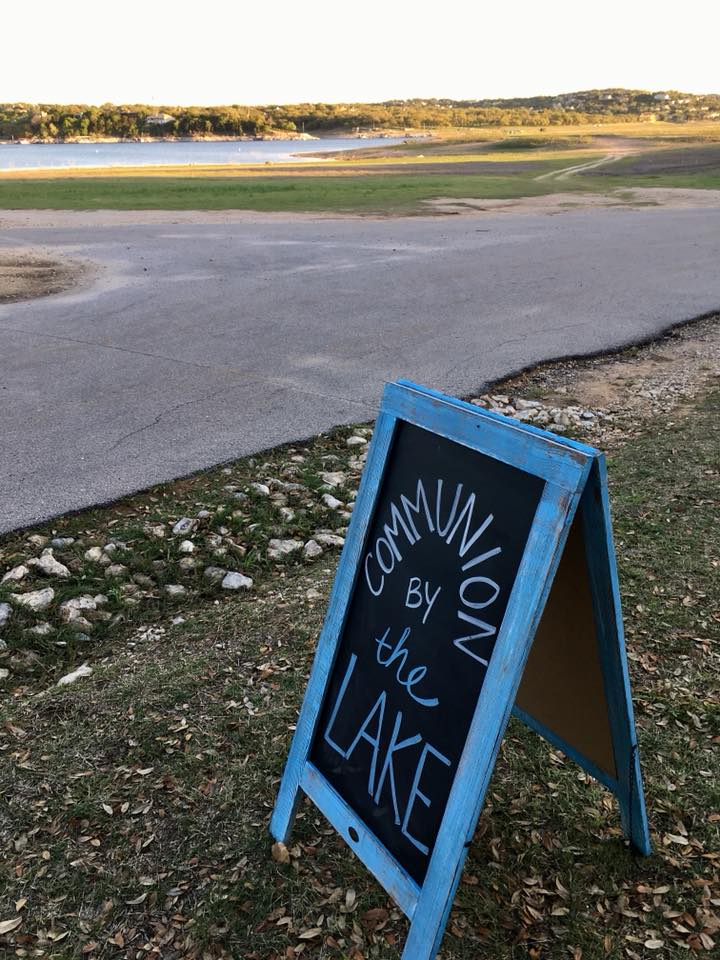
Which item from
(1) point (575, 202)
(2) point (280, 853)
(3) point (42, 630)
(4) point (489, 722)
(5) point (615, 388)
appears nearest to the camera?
(4) point (489, 722)

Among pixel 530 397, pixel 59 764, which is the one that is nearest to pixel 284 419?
pixel 530 397

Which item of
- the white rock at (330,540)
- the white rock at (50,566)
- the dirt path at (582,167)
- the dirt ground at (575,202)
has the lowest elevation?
the white rock at (50,566)

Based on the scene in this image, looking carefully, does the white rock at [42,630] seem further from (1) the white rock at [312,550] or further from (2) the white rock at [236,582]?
(1) the white rock at [312,550]

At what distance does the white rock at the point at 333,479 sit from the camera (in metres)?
5.59

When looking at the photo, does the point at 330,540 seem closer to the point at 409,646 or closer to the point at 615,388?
the point at 409,646

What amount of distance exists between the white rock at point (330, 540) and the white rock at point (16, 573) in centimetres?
165

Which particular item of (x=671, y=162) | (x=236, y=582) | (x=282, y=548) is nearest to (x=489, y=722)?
(x=236, y=582)

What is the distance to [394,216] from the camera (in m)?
21.5

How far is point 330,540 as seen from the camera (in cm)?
492

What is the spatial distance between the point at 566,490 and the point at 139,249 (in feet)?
50.8

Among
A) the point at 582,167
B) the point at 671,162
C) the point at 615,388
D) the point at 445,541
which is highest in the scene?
the point at 671,162

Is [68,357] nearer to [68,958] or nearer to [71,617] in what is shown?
[71,617]

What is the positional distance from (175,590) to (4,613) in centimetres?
85

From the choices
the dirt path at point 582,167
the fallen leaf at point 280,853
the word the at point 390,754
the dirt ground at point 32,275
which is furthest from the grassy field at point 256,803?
the dirt path at point 582,167
